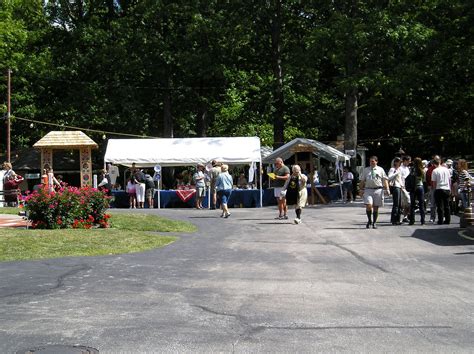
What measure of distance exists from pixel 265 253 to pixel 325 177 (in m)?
23.2

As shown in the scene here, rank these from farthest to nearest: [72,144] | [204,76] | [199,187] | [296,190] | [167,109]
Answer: [167,109], [204,76], [72,144], [199,187], [296,190]

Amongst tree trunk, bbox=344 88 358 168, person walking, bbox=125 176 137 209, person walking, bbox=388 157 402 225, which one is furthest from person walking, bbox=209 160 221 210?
tree trunk, bbox=344 88 358 168

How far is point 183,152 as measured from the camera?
106ft

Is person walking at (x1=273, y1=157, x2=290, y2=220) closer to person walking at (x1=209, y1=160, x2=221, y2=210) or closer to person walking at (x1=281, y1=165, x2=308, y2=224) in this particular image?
person walking at (x1=281, y1=165, x2=308, y2=224)

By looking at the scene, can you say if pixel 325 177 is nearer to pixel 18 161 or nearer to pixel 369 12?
pixel 369 12

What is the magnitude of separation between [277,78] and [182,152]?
1337 centimetres

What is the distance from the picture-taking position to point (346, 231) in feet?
54.6

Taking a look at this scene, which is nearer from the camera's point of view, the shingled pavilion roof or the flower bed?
the flower bed

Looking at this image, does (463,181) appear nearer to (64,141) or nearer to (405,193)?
(405,193)

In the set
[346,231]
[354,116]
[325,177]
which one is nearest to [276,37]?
[354,116]

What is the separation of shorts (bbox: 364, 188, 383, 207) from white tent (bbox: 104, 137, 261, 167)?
1443cm

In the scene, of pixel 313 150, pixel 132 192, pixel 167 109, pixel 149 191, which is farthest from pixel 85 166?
pixel 167 109

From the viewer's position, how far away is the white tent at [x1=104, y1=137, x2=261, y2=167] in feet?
104

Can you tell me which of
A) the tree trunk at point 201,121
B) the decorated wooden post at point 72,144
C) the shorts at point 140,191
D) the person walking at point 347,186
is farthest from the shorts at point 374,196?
the tree trunk at point 201,121
